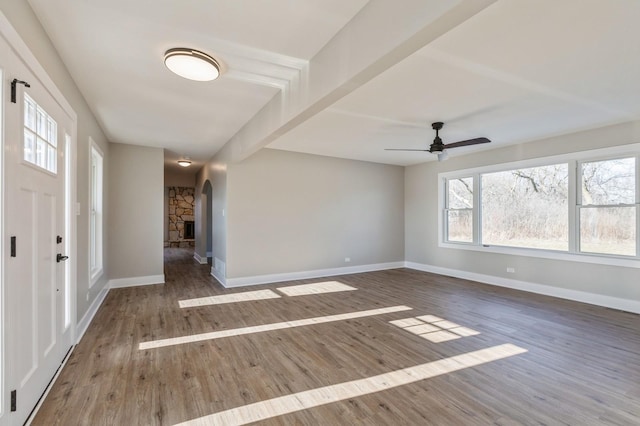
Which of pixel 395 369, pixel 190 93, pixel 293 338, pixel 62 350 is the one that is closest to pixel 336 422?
pixel 395 369

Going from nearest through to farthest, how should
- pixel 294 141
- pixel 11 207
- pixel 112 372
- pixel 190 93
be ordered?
pixel 11 207 → pixel 112 372 → pixel 190 93 → pixel 294 141

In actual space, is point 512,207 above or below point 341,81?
below

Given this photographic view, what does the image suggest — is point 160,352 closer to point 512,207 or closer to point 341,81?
point 341,81

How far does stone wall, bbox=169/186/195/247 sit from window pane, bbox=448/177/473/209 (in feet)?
32.3

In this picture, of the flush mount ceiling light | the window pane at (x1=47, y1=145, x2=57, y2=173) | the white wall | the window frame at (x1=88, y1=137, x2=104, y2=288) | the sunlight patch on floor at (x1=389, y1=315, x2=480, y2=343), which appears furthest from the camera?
the white wall

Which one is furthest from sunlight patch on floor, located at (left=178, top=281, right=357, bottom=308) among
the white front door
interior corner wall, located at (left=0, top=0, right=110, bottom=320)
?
the white front door

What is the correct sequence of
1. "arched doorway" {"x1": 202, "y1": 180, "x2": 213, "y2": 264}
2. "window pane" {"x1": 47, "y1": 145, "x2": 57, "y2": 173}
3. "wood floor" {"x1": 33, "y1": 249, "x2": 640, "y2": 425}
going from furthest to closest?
1. "arched doorway" {"x1": 202, "y1": 180, "x2": 213, "y2": 264}
2. "window pane" {"x1": 47, "y1": 145, "x2": 57, "y2": 173}
3. "wood floor" {"x1": 33, "y1": 249, "x2": 640, "y2": 425}

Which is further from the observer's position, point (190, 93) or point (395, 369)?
point (190, 93)

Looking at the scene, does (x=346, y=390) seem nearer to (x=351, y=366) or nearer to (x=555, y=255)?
(x=351, y=366)

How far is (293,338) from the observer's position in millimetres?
3262

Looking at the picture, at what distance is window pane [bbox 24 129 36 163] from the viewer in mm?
1838

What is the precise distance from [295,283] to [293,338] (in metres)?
2.54

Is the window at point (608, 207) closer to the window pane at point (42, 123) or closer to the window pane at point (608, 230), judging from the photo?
the window pane at point (608, 230)

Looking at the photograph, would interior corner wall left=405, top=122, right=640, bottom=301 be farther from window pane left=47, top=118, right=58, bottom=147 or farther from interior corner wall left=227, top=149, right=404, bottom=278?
window pane left=47, top=118, right=58, bottom=147
